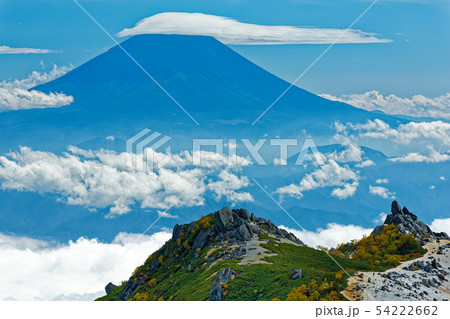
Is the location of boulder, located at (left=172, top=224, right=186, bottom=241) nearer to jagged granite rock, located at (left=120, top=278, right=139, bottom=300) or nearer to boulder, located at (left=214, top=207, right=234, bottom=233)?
boulder, located at (left=214, top=207, right=234, bottom=233)

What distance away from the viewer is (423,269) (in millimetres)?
47656

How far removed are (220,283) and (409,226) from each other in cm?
3687

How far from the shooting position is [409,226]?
227 ft

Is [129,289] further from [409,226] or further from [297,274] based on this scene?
[409,226]

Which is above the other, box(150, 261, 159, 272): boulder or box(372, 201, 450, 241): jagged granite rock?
box(372, 201, 450, 241): jagged granite rock

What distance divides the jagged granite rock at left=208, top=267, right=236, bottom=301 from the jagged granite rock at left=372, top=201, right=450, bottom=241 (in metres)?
30.3

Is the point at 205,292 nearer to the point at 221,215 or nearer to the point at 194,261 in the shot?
the point at 194,261

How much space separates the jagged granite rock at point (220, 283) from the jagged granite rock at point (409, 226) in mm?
30277

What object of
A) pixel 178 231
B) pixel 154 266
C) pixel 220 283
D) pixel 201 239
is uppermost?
pixel 220 283

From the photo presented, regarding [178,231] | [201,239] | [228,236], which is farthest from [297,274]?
[178,231]

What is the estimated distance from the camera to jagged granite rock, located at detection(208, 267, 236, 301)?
141 feet

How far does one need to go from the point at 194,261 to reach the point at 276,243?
10511mm

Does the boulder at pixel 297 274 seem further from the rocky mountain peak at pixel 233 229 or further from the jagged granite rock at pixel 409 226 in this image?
the jagged granite rock at pixel 409 226

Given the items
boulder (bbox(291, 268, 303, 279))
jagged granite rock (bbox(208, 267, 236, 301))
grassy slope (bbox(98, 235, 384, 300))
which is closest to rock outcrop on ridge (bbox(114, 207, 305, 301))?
grassy slope (bbox(98, 235, 384, 300))
